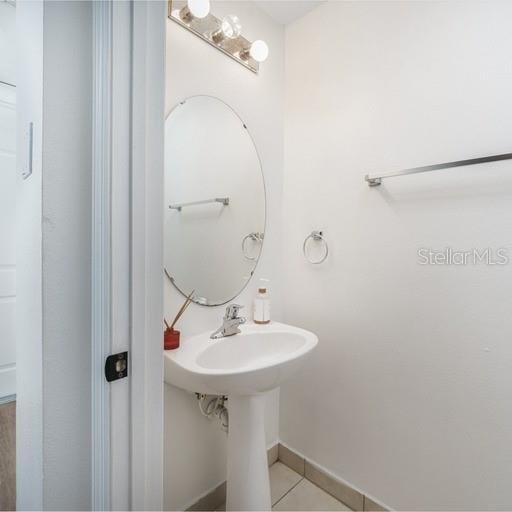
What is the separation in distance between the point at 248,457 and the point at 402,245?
1013 mm

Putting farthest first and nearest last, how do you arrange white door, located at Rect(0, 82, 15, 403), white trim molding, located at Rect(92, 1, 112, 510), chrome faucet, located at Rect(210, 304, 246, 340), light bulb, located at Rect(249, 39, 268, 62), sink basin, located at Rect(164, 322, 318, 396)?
white door, located at Rect(0, 82, 15, 403) → light bulb, located at Rect(249, 39, 268, 62) → chrome faucet, located at Rect(210, 304, 246, 340) → sink basin, located at Rect(164, 322, 318, 396) → white trim molding, located at Rect(92, 1, 112, 510)

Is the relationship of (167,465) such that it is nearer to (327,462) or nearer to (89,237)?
(327,462)

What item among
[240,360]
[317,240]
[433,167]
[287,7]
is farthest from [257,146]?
[240,360]

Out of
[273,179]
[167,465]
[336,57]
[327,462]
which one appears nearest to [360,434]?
[327,462]

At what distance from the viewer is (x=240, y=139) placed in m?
1.41

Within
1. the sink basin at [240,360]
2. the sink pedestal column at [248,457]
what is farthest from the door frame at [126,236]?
the sink pedestal column at [248,457]

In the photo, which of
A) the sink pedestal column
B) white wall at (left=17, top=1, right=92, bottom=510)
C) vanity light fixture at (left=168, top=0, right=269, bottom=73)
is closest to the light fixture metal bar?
vanity light fixture at (left=168, top=0, right=269, bottom=73)

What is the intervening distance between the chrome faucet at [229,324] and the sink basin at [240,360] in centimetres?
2

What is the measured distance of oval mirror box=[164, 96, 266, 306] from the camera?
119 cm

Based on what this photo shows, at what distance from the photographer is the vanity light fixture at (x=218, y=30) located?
3.74ft

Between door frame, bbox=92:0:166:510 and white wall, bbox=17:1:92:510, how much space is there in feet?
0.11

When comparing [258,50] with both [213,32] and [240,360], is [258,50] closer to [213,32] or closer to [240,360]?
[213,32]

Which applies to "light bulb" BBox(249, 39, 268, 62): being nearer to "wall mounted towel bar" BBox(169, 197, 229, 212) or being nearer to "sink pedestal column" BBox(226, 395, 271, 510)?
"wall mounted towel bar" BBox(169, 197, 229, 212)

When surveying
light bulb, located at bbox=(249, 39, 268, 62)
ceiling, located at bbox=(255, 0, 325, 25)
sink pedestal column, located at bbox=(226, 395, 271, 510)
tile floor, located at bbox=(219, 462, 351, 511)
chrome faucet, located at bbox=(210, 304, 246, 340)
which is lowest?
tile floor, located at bbox=(219, 462, 351, 511)
